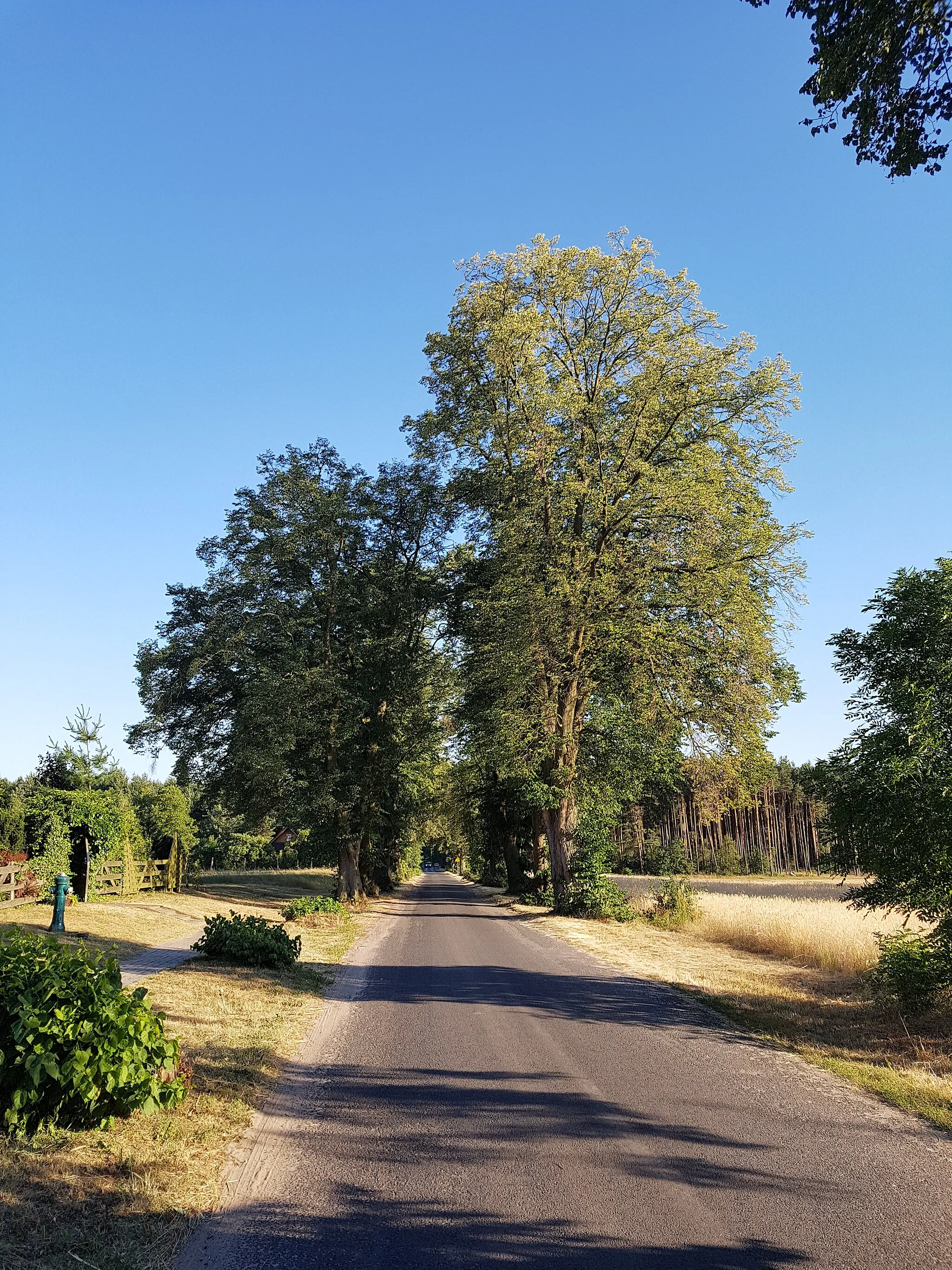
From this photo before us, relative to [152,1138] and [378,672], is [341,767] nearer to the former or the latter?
[378,672]

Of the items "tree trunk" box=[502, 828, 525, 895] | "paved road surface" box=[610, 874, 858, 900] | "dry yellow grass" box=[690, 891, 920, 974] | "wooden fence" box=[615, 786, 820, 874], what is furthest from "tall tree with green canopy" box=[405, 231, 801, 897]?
"wooden fence" box=[615, 786, 820, 874]

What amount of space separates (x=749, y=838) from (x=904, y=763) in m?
74.1

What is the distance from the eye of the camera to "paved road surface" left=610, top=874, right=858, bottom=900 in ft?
122

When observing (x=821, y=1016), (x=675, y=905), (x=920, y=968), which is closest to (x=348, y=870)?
(x=675, y=905)

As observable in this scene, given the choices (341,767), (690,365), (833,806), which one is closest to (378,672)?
(341,767)

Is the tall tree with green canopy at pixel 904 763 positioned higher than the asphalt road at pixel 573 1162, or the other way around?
the tall tree with green canopy at pixel 904 763

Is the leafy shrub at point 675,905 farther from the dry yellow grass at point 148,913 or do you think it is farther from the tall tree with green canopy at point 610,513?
the dry yellow grass at point 148,913

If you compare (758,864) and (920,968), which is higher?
(920,968)

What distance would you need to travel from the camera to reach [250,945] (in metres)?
12.8

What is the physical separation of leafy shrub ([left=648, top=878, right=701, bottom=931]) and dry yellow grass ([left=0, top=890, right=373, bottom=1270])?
15158 mm

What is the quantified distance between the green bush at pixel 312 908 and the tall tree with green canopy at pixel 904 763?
15.8m

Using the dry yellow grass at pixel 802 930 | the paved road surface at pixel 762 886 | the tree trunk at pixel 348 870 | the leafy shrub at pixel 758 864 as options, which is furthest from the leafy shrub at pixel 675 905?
the leafy shrub at pixel 758 864

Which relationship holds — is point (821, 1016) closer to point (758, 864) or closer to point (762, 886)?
point (762, 886)

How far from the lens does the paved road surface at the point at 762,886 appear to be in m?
37.1
